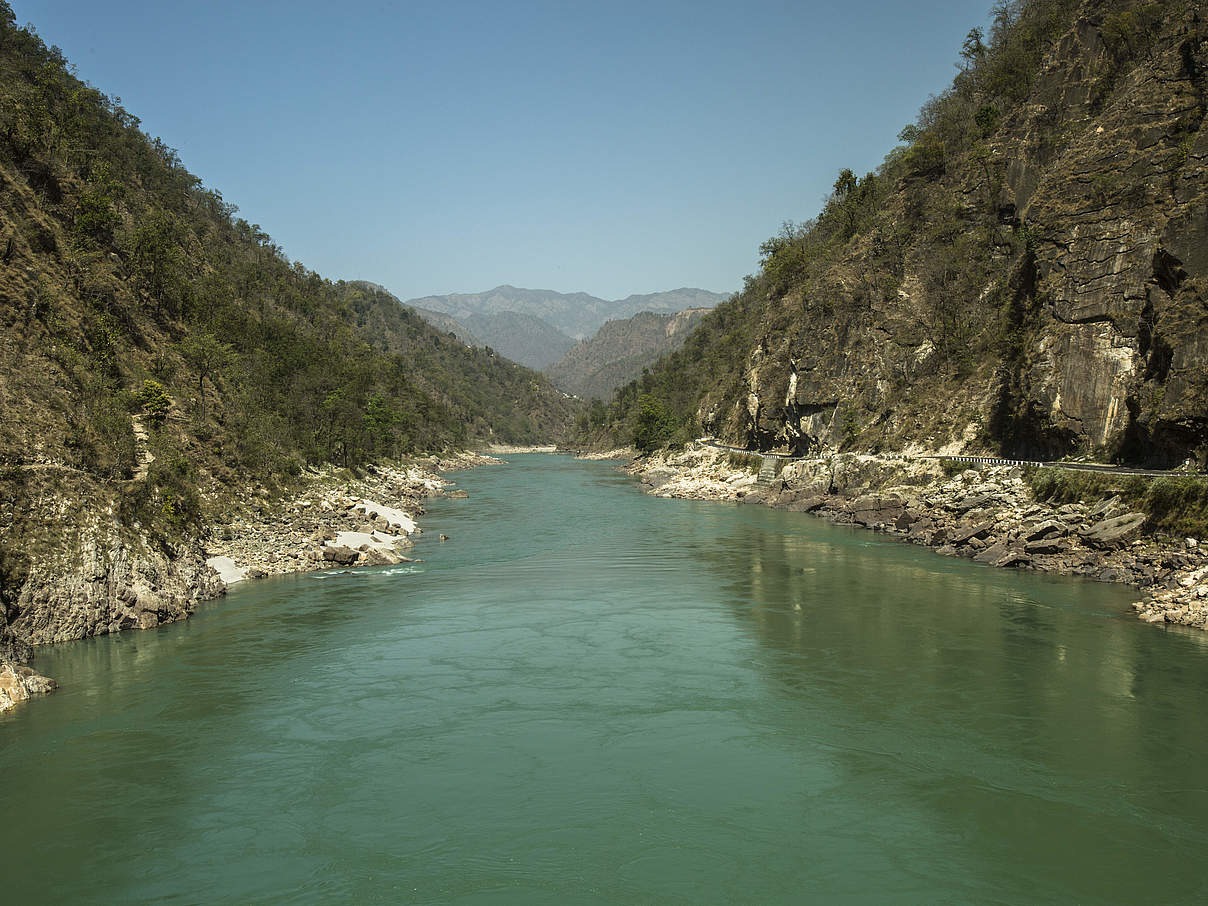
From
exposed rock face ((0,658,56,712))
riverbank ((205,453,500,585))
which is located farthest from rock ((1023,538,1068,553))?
exposed rock face ((0,658,56,712))

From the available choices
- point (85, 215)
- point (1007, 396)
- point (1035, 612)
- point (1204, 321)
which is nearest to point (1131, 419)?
point (1204, 321)

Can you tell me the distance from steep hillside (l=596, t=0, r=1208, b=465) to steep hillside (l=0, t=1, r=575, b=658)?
33.0 meters

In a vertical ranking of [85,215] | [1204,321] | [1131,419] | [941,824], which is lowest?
[941,824]

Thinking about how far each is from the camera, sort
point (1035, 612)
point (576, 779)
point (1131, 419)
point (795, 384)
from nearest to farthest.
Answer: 1. point (576, 779)
2. point (1035, 612)
3. point (1131, 419)
4. point (795, 384)

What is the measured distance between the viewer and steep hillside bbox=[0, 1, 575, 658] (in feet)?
57.7

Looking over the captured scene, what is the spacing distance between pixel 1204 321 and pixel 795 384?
116 feet

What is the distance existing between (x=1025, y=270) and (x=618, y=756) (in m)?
37.4

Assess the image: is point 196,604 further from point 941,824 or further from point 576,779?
point 941,824

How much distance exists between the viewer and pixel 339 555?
28125mm

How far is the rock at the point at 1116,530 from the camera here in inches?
976

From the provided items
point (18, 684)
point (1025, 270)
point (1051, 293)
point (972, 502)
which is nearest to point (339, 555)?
Result: point (18, 684)

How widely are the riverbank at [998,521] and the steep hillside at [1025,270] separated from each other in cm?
379

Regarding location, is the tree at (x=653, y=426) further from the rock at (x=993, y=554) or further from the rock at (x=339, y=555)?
the rock at (x=339, y=555)

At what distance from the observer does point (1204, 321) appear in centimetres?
2544
